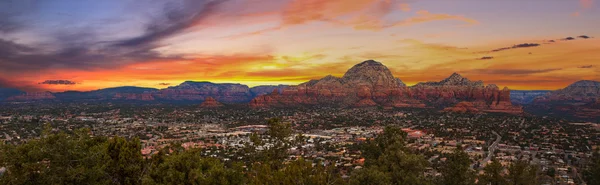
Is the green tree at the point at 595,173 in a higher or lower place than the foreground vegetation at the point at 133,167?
lower

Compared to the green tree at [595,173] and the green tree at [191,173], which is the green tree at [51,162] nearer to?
the green tree at [191,173]

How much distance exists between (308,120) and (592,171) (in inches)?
4641

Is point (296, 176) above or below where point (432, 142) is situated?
above

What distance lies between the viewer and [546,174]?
5525 centimetres

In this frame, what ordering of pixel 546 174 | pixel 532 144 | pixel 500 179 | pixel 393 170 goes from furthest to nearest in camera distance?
1. pixel 532 144
2. pixel 546 174
3. pixel 500 179
4. pixel 393 170

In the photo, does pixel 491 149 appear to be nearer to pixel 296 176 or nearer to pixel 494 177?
pixel 494 177

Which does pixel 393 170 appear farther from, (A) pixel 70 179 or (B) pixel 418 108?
(B) pixel 418 108

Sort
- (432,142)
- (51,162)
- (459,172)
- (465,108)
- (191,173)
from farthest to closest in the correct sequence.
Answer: (465,108) → (432,142) → (459,172) → (51,162) → (191,173)

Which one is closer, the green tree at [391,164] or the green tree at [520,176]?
the green tree at [391,164]

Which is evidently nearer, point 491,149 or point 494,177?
point 494,177

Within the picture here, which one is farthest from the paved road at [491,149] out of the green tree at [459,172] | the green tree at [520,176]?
the green tree at [459,172]

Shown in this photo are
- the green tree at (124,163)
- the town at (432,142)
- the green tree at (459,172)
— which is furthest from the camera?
the town at (432,142)

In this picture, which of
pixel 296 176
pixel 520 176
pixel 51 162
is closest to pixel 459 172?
pixel 520 176

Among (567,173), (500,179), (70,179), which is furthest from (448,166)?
(567,173)
